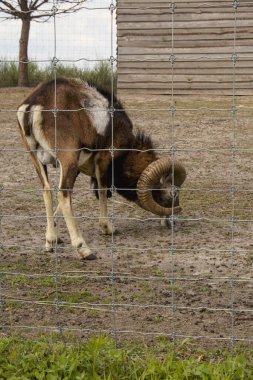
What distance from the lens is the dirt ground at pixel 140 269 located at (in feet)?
21.0

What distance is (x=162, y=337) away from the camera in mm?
6094

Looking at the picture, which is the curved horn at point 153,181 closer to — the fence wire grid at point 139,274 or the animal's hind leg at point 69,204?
the fence wire grid at point 139,274

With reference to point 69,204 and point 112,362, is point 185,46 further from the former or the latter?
point 112,362

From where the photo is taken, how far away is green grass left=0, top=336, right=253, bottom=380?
534 cm

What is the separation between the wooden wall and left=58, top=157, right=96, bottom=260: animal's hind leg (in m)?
16.1

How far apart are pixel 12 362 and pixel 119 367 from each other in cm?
72

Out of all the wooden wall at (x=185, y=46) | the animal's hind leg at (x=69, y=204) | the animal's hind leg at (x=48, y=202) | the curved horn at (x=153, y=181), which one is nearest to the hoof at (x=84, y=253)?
the animal's hind leg at (x=69, y=204)

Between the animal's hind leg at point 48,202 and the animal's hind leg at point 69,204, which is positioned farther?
the animal's hind leg at point 48,202

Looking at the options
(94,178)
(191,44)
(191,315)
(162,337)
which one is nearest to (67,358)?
(162,337)

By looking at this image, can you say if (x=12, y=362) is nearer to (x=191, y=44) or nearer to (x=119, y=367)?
(x=119, y=367)

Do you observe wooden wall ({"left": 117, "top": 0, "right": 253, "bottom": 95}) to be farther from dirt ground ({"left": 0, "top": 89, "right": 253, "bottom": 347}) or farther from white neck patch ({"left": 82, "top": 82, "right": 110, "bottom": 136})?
white neck patch ({"left": 82, "top": 82, "right": 110, "bottom": 136})

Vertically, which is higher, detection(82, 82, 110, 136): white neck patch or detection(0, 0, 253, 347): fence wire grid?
detection(82, 82, 110, 136): white neck patch

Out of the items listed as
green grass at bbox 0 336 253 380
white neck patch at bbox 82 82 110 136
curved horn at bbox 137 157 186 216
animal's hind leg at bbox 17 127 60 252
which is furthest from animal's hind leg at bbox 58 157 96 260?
green grass at bbox 0 336 253 380

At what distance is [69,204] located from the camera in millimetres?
8680
